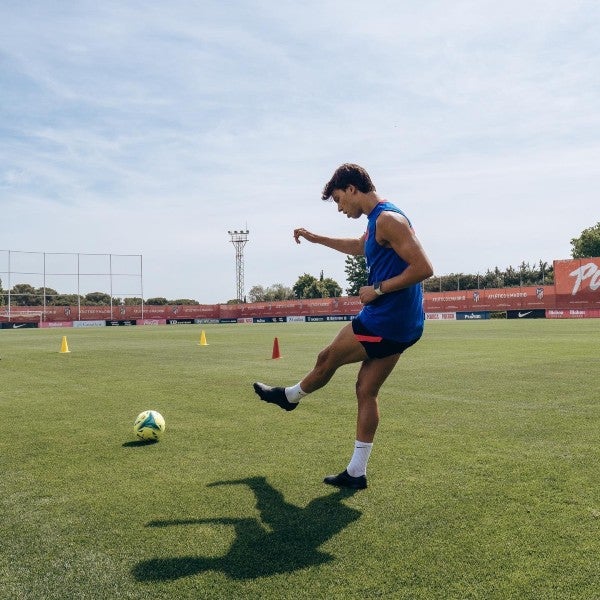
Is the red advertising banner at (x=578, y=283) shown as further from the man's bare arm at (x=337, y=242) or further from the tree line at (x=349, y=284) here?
the man's bare arm at (x=337, y=242)

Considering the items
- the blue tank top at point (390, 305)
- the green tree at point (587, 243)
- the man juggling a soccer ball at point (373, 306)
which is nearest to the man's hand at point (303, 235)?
→ the man juggling a soccer ball at point (373, 306)

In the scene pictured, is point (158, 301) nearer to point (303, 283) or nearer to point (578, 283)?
point (303, 283)

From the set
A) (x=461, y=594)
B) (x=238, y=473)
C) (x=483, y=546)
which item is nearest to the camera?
(x=461, y=594)

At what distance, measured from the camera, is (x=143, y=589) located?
2.76 meters

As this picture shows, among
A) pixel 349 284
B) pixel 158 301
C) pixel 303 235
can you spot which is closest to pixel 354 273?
pixel 349 284

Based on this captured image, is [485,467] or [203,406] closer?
[485,467]

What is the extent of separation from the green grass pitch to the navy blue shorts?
0.97m

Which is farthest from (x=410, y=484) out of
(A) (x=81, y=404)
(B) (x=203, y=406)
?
(A) (x=81, y=404)

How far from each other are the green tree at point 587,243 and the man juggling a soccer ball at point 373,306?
3590 inches

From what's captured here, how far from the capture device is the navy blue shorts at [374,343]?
4.24m

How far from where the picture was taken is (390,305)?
4211mm

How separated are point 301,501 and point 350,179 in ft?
7.72

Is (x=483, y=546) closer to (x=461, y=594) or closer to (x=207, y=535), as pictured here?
(x=461, y=594)

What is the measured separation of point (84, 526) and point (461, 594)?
226 centimetres
